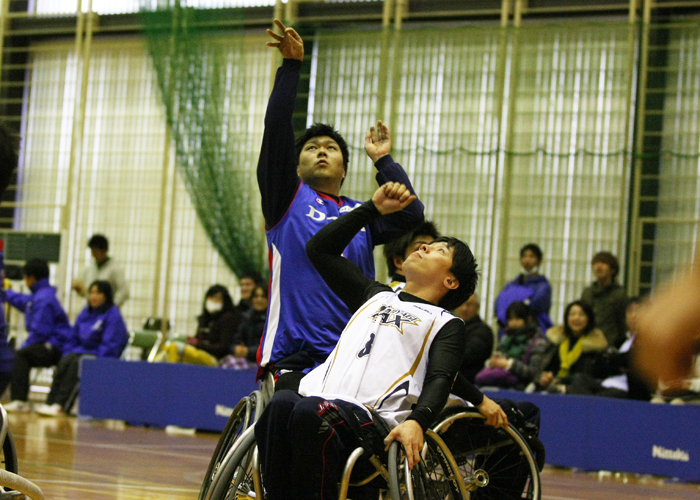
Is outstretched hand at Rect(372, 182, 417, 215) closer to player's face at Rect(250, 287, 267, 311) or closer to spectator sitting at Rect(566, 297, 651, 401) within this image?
spectator sitting at Rect(566, 297, 651, 401)

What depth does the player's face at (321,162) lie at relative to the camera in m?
2.96

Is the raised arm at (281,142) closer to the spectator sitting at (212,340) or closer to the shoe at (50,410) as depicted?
the spectator sitting at (212,340)

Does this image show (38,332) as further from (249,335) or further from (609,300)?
(609,300)

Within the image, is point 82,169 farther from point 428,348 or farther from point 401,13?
point 428,348

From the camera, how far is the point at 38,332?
7836mm

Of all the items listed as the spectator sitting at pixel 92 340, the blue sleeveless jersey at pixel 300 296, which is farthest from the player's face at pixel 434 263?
the spectator sitting at pixel 92 340

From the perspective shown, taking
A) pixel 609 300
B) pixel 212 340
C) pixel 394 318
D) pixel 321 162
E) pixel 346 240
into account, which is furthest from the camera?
pixel 212 340

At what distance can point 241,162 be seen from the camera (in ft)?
26.3

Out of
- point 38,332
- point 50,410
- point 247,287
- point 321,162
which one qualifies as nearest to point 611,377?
point 247,287

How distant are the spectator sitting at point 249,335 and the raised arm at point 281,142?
4.15m

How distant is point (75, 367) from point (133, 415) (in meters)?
0.83

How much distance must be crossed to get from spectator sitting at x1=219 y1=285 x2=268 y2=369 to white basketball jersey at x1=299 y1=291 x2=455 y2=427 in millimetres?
4385

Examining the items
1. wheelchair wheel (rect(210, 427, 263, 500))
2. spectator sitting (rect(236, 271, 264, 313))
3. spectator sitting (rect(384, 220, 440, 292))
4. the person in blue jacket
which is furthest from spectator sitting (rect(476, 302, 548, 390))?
the person in blue jacket

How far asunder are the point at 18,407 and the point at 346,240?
19.2 feet
